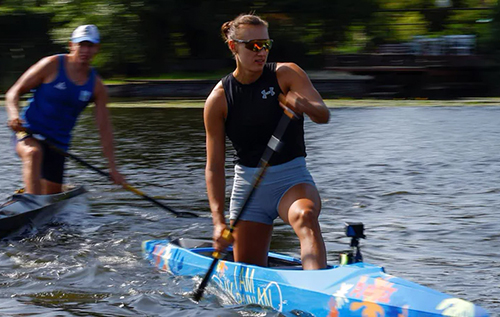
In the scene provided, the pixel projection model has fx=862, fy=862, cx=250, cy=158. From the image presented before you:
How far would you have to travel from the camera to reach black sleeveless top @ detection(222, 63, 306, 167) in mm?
5602

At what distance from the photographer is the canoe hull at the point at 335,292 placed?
15.6 ft

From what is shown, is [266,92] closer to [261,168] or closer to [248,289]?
[261,168]

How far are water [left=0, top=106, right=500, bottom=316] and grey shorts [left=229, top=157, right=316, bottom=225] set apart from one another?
0.66 m

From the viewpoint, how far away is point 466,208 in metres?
9.97

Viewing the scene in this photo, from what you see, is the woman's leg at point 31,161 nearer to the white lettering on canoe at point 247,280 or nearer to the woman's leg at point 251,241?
the woman's leg at point 251,241

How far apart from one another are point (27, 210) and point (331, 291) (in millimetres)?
3945

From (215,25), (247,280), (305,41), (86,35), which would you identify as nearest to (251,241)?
(247,280)

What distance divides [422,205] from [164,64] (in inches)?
1066

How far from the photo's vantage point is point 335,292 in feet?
16.8

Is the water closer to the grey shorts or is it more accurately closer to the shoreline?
the grey shorts

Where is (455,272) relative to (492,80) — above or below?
above

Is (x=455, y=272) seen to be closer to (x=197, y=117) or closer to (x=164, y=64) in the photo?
(x=197, y=117)

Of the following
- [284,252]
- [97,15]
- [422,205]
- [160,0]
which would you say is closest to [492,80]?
[160,0]

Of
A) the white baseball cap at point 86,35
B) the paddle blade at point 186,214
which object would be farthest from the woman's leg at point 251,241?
the paddle blade at point 186,214
